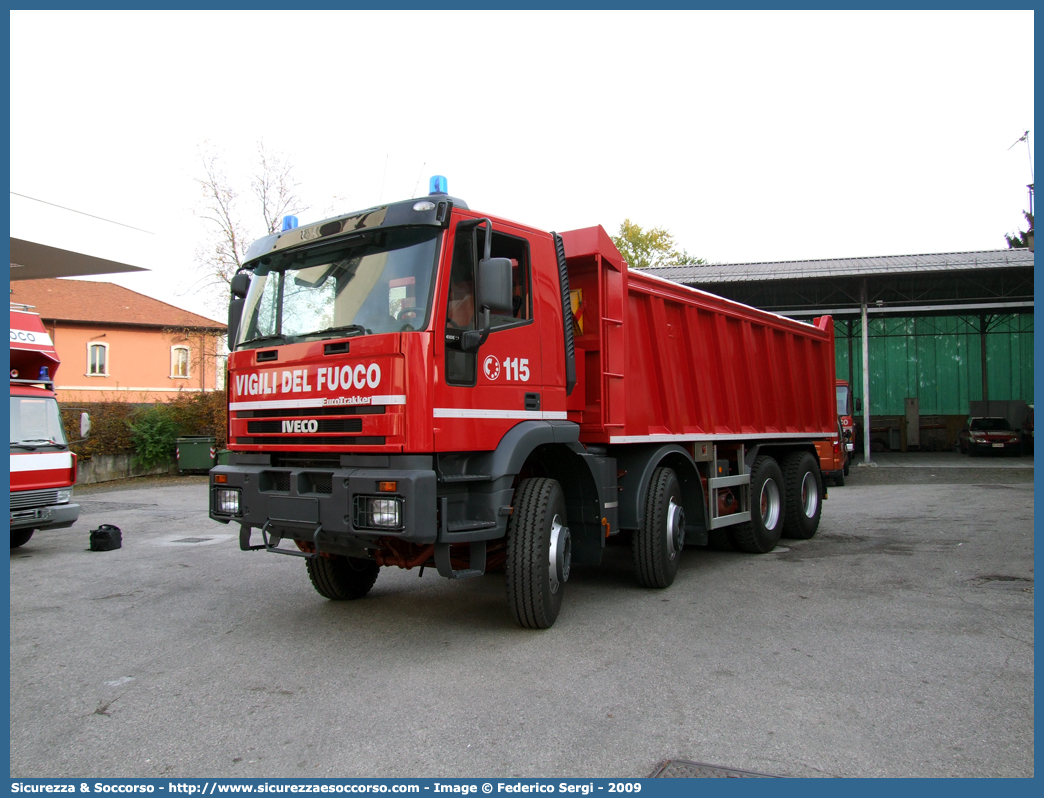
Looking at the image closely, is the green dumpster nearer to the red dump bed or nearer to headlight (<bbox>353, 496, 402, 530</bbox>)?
the red dump bed

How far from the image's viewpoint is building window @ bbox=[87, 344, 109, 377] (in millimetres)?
38125

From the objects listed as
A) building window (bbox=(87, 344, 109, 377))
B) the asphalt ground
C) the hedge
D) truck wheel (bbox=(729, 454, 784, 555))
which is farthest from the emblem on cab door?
building window (bbox=(87, 344, 109, 377))

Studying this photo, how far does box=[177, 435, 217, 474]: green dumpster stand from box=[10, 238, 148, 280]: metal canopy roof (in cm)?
812

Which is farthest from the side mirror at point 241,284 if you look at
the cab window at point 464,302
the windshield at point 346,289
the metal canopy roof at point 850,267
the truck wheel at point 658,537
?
the metal canopy roof at point 850,267

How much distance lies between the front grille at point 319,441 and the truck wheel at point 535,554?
3.90 feet

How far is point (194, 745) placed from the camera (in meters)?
3.65

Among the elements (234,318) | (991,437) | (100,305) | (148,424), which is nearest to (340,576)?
(234,318)

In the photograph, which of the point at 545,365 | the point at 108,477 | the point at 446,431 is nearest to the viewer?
the point at 446,431

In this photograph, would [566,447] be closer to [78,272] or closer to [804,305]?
[78,272]

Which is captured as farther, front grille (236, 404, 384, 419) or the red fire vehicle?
the red fire vehicle

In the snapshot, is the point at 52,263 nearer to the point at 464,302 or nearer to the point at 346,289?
the point at 346,289

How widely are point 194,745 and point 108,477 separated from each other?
20.5 m

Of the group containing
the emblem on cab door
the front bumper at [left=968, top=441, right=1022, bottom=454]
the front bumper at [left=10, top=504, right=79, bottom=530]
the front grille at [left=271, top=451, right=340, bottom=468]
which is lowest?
the front bumper at [left=968, top=441, right=1022, bottom=454]
